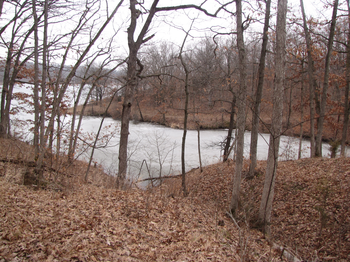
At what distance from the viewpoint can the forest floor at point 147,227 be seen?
3.38 metres

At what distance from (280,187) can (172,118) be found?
786 inches

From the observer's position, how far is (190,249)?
→ 3992 mm

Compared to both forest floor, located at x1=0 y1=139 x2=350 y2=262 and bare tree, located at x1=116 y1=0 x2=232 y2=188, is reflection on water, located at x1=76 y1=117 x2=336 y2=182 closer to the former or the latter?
bare tree, located at x1=116 y1=0 x2=232 y2=188

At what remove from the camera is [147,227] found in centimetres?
458

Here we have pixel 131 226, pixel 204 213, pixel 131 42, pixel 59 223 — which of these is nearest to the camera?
pixel 59 223

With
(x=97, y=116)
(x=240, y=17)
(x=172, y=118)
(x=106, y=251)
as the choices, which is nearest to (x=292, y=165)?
(x=240, y=17)

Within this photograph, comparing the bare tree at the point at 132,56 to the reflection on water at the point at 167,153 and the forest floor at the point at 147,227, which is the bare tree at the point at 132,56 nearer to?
the forest floor at the point at 147,227

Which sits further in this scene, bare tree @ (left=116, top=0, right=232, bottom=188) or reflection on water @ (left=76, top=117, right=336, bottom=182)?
reflection on water @ (left=76, top=117, right=336, bottom=182)

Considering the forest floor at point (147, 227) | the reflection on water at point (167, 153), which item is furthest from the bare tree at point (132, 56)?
the reflection on water at point (167, 153)

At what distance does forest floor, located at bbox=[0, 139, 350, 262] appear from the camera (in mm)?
3377

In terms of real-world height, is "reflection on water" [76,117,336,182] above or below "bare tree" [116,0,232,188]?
below

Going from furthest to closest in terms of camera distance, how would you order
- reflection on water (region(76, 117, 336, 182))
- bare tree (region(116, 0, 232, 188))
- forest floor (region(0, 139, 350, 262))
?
1. reflection on water (region(76, 117, 336, 182))
2. bare tree (region(116, 0, 232, 188))
3. forest floor (region(0, 139, 350, 262))

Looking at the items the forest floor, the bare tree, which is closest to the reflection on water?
the bare tree

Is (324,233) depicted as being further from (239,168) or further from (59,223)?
(59,223)
